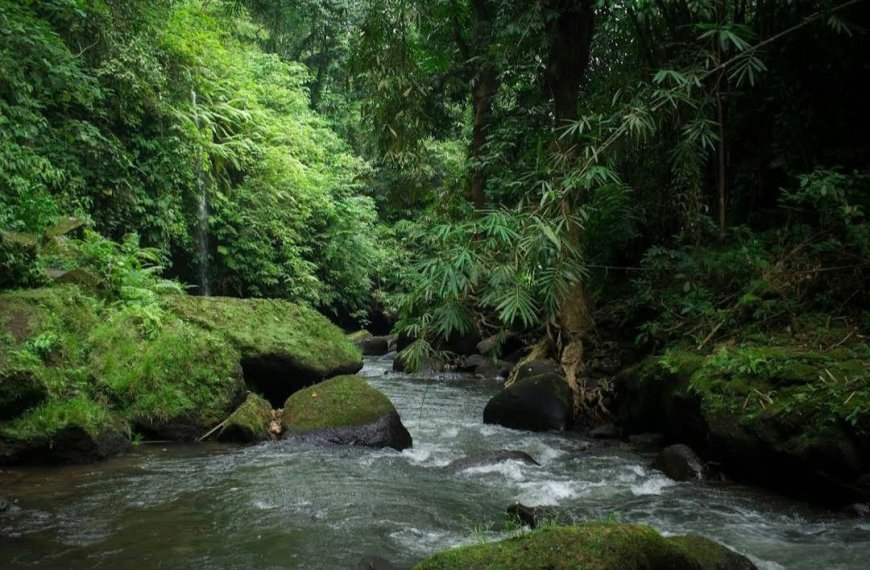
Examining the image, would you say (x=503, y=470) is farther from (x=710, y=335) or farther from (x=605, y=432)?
(x=710, y=335)

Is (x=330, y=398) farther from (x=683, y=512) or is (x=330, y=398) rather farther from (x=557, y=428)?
(x=683, y=512)

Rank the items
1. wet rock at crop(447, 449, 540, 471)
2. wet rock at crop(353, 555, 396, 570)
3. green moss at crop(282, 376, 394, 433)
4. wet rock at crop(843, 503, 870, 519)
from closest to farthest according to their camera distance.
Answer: wet rock at crop(353, 555, 396, 570), wet rock at crop(843, 503, 870, 519), wet rock at crop(447, 449, 540, 471), green moss at crop(282, 376, 394, 433)

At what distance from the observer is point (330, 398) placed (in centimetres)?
838

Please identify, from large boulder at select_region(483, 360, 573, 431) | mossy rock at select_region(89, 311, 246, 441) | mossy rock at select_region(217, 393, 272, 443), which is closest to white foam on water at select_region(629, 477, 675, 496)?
large boulder at select_region(483, 360, 573, 431)

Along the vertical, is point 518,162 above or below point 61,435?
above

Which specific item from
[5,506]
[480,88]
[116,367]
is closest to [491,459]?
[116,367]

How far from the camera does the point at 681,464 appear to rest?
268 inches

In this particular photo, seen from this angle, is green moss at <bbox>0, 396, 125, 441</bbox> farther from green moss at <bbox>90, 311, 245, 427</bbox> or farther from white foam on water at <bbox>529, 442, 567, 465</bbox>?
white foam on water at <bbox>529, 442, 567, 465</bbox>

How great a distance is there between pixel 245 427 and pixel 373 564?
3.92 meters

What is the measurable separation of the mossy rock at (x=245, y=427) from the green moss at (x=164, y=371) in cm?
27

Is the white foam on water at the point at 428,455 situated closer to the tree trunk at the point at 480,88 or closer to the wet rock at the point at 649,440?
the wet rock at the point at 649,440

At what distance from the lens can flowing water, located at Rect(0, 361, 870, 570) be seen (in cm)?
464

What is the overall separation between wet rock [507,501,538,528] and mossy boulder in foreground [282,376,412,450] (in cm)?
289

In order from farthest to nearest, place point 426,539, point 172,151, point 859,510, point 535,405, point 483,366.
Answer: point 483,366
point 172,151
point 535,405
point 859,510
point 426,539
